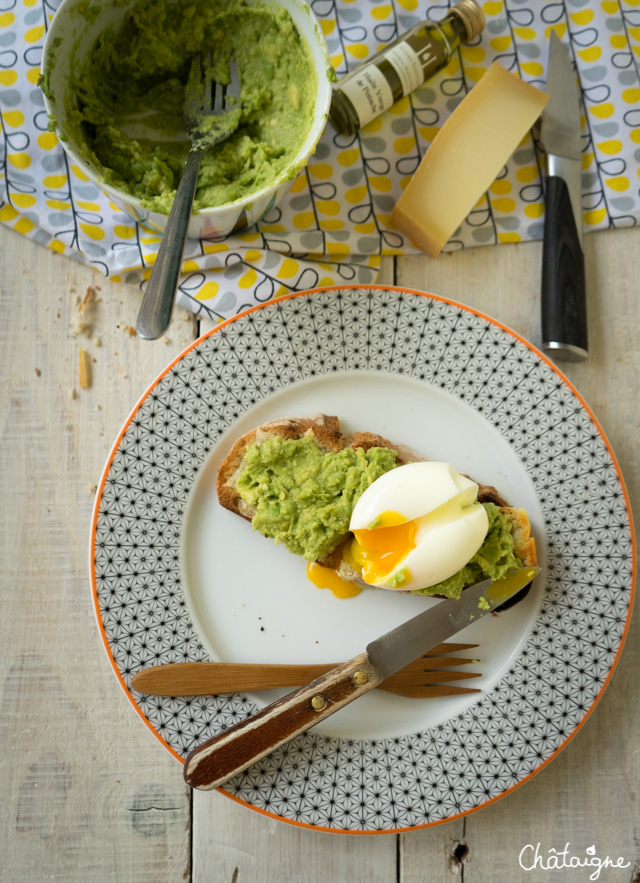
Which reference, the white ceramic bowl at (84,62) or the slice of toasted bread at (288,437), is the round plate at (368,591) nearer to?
the slice of toasted bread at (288,437)

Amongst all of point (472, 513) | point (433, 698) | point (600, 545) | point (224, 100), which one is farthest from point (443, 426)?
point (224, 100)

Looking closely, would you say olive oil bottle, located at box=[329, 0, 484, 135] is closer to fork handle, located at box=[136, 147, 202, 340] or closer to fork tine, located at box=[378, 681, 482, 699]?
fork handle, located at box=[136, 147, 202, 340]

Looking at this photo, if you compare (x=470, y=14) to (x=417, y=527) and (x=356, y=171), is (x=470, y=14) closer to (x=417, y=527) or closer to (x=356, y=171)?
(x=356, y=171)

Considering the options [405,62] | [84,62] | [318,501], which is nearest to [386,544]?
[318,501]

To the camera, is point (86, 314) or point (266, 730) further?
point (86, 314)

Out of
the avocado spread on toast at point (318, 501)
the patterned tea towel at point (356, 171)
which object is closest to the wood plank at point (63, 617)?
the patterned tea towel at point (356, 171)

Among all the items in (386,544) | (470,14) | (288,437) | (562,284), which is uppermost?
(470,14)

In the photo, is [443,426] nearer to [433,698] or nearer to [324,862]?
[433,698]

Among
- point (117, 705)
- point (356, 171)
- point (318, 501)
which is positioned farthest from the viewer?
point (356, 171)
